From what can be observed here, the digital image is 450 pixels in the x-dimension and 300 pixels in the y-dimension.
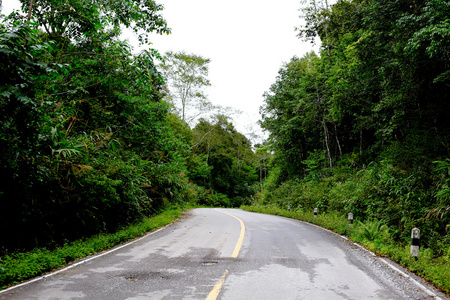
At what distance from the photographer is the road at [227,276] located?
4.29 meters

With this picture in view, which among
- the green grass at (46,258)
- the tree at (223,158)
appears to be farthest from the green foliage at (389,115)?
the tree at (223,158)

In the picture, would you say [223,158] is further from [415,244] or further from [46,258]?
[46,258]

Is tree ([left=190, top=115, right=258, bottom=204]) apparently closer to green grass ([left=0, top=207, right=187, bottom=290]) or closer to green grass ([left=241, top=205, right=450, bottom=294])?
green grass ([left=241, top=205, right=450, bottom=294])

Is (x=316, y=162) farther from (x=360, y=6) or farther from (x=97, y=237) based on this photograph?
(x=97, y=237)

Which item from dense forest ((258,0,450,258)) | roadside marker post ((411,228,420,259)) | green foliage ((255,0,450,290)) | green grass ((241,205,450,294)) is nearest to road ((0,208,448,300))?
green grass ((241,205,450,294))

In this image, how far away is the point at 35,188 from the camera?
664cm

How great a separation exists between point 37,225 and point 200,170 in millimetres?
32459

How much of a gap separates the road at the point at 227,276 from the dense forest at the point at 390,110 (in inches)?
101

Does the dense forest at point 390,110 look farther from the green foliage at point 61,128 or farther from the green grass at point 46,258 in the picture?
the green grass at point 46,258

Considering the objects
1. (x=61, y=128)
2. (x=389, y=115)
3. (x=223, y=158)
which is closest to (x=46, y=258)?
(x=61, y=128)

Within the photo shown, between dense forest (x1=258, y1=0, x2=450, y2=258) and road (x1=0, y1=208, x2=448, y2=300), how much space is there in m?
2.58

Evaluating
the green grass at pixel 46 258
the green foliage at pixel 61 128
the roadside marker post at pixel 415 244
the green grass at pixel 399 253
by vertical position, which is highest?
the green foliage at pixel 61 128

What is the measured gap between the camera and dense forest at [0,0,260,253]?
511cm

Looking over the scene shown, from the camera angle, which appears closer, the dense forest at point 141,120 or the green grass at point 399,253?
the green grass at point 399,253
